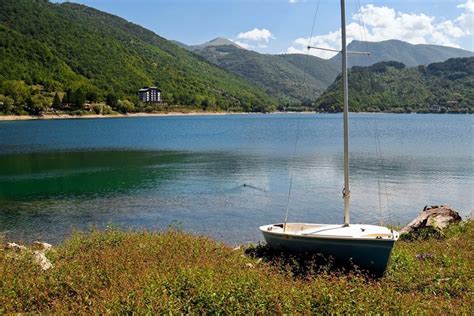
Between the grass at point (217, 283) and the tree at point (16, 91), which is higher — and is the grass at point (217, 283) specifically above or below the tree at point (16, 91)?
below

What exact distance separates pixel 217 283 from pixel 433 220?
13507mm

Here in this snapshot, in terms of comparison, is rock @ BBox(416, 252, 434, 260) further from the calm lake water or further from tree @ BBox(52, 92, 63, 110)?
tree @ BBox(52, 92, 63, 110)

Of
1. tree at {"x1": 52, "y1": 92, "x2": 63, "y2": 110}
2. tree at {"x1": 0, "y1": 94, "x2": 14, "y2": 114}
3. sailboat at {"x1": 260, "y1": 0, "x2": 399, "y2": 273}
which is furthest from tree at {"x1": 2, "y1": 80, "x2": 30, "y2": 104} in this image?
sailboat at {"x1": 260, "y1": 0, "x2": 399, "y2": 273}

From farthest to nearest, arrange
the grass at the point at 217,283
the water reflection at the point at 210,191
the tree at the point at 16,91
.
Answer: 1. the tree at the point at 16,91
2. the water reflection at the point at 210,191
3. the grass at the point at 217,283

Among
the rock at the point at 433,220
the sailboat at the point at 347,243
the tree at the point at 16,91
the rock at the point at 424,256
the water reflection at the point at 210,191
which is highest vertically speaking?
the tree at the point at 16,91

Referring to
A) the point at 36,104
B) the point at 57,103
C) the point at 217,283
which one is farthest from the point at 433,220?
the point at 57,103

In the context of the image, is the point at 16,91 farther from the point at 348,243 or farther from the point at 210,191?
the point at 348,243

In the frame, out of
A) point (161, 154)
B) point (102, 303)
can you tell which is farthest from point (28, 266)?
point (161, 154)

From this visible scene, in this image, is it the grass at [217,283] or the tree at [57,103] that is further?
the tree at [57,103]

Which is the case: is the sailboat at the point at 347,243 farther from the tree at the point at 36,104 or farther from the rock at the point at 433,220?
the tree at the point at 36,104

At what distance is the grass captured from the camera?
10.5m

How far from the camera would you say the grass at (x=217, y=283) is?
34.4 ft

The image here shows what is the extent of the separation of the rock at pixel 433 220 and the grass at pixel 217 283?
3.08 meters

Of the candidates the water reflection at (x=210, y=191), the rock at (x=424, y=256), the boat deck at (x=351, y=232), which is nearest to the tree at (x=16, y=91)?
the water reflection at (x=210, y=191)
